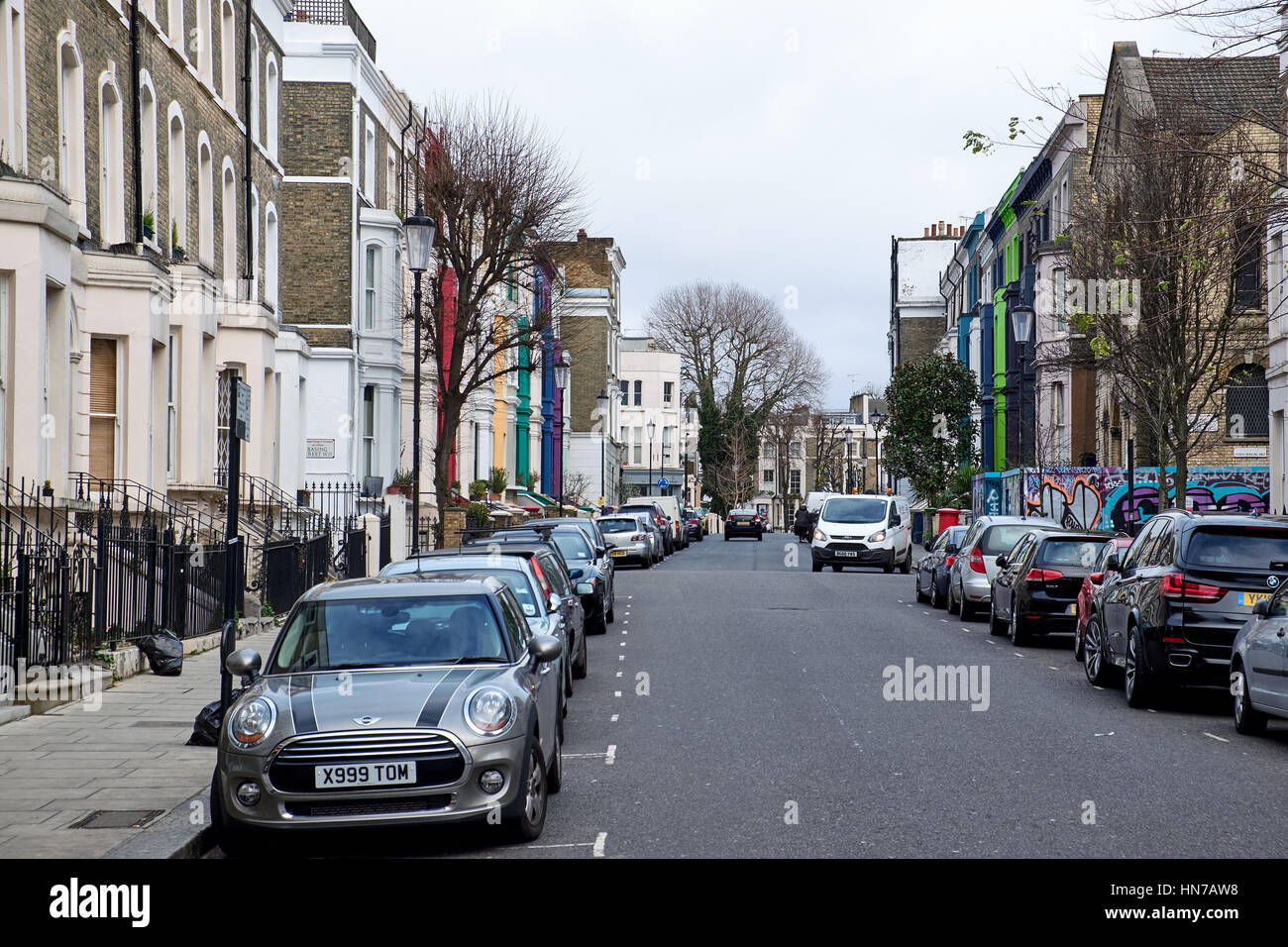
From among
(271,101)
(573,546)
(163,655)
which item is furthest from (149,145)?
(163,655)

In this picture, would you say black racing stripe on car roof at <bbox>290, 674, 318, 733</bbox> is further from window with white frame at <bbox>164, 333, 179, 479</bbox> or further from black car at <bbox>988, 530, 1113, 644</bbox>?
window with white frame at <bbox>164, 333, 179, 479</bbox>

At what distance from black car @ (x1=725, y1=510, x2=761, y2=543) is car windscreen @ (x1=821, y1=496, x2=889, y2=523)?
34750 millimetres

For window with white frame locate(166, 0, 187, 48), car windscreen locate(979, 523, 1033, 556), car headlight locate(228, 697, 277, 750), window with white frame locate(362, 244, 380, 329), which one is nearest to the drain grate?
car headlight locate(228, 697, 277, 750)

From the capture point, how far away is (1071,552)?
2009 cm

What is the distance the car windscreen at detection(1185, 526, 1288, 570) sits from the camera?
13.7m

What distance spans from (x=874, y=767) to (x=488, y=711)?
139 inches

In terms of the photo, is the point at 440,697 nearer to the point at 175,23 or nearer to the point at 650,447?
the point at 175,23

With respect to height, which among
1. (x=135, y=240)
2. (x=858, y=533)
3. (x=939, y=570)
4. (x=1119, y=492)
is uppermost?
(x=135, y=240)

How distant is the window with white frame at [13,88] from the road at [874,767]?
28.4ft

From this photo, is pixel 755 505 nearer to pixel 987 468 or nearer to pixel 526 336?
pixel 987 468

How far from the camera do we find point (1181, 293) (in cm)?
2553

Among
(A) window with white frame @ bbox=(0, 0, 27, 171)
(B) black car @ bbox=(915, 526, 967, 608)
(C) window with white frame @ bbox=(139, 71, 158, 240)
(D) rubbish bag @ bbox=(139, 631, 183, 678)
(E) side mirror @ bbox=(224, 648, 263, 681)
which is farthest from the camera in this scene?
(B) black car @ bbox=(915, 526, 967, 608)

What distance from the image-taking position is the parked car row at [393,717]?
7.97 meters

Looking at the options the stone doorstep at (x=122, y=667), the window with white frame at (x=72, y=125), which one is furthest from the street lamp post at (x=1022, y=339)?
the window with white frame at (x=72, y=125)
